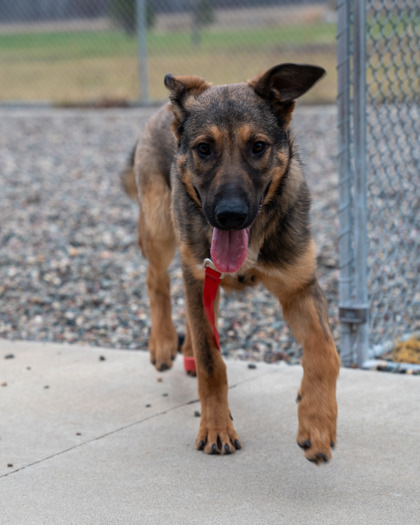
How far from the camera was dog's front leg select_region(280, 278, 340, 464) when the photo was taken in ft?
10.3

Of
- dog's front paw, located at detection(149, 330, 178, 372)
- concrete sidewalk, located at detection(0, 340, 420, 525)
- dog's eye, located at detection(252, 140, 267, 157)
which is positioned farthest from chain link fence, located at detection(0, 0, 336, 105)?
dog's eye, located at detection(252, 140, 267, 157)

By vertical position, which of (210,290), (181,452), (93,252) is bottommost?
(93,252)

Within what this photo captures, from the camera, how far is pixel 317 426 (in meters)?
3.18

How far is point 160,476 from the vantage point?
3291mm

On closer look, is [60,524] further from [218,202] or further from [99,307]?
[99,307]

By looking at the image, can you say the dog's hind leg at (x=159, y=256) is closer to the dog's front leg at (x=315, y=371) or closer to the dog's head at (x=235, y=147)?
the dog's head at (x=235, y=147)

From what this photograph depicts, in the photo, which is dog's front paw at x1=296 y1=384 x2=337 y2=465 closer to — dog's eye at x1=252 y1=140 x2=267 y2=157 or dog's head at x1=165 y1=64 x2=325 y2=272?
dog's head at x1=165 y1=64 x2=325 y2=272

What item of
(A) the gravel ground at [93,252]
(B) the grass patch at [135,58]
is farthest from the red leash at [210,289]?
(B) the grass patch at [135,58]

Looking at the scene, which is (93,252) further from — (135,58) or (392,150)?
(135,58)

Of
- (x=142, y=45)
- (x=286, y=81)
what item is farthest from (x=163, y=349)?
(x=142, y=45)

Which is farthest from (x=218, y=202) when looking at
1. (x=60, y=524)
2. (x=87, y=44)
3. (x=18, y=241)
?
(x=87, y=44)

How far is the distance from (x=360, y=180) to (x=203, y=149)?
1235mm

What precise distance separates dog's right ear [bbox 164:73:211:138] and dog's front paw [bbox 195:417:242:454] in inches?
52.9

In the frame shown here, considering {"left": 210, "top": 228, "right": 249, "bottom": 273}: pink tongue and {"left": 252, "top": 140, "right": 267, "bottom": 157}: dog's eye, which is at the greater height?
{"left": 252, "top": 140, "right": 267, "bottom": 157}: dog's eye
